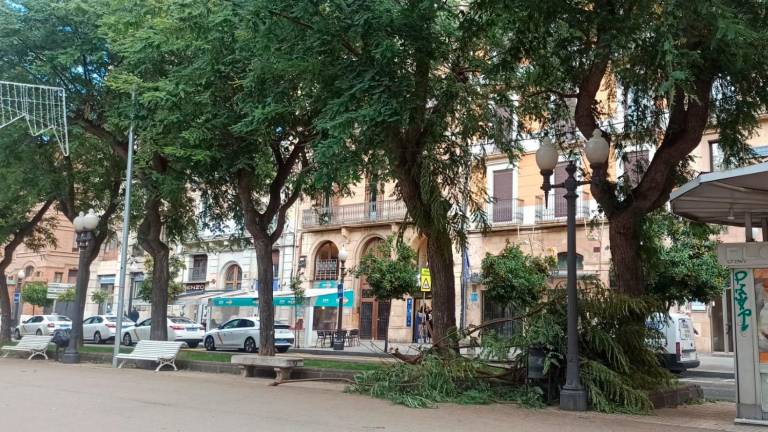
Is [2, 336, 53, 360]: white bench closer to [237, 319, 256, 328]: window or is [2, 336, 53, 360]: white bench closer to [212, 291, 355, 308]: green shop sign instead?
[237, 319, 256, 328]: window

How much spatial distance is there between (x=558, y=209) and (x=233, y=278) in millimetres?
22902

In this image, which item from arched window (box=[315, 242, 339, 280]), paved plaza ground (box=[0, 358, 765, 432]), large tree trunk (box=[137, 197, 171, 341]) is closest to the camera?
paved plaza ground (box=[0, 358, 765, 432])

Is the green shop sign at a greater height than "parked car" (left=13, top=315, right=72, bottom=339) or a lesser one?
greater

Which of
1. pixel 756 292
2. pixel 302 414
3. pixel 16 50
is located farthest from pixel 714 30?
pixel 16 50

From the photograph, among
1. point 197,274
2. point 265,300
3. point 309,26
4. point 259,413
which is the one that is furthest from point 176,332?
point 309,26

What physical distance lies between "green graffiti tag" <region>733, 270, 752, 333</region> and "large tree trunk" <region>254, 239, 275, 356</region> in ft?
36.7

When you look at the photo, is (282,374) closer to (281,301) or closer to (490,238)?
(281,301)

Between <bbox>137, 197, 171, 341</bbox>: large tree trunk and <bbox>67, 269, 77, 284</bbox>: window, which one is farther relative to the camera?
<bbox>67, 269, 77, 284</bbox>: window

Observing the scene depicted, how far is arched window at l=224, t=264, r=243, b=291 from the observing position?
145 feet

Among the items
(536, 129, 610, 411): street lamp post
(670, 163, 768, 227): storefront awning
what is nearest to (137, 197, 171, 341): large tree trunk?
(536, 129, 610, 411): street lamp post

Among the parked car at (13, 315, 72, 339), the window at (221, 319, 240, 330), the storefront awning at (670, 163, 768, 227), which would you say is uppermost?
the storefront awning at (670, 163, 768, 227)

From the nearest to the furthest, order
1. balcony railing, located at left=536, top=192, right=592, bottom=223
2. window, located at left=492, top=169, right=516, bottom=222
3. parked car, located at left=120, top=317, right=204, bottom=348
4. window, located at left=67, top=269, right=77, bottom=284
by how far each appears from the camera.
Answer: balcony railing, located at left=536, top=192, right=592, bottom=223, parked car, located at left=120, top=317, right=204, bottom=348, window, located at left=492, top=169, right=516, bottom=222, window, located at left=67, top=269, right=77, bottom=284

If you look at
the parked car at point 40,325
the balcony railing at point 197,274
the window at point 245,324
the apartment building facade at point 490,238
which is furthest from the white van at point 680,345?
the balcony railing at point 197,274

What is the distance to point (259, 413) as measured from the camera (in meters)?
9.54
